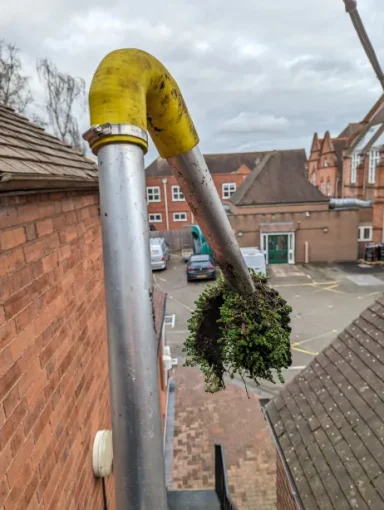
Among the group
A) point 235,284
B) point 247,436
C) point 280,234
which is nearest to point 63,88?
point 280,234

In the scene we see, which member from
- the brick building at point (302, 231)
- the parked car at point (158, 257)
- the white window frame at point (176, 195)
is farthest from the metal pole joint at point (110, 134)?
the white window frame at point (176, 195)

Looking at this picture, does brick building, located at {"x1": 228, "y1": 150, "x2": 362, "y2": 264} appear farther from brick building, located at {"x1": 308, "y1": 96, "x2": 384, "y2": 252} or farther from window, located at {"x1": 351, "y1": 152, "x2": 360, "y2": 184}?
window, located at {"x1": 351, "y1": 152, "x2": 360, "y2": 184}

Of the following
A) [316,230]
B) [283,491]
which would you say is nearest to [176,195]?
[316,230]

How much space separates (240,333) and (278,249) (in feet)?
72.6

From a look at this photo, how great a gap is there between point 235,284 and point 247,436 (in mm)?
7136

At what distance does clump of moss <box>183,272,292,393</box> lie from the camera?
80.3 inches

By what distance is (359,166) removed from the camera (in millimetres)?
28922

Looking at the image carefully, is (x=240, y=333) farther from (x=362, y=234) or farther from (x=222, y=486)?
(x=362, y=234)

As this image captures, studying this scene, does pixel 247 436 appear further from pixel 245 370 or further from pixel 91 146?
pixel 91 146

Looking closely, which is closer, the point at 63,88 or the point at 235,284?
the point at 235,284

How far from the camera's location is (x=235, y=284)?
209cm

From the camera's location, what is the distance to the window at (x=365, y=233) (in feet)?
76.8

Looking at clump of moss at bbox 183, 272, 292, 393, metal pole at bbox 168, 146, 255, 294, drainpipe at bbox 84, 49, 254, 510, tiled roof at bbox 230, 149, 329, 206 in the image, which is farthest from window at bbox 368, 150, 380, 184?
drainpipe at bbox 84, 49, 254, 510

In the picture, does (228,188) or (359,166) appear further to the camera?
(228,188)
